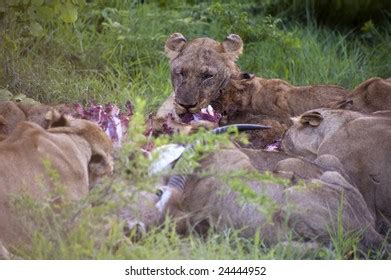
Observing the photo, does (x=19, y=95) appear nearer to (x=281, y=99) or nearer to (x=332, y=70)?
(x=281, y=99)

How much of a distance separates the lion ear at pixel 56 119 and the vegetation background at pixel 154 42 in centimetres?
196

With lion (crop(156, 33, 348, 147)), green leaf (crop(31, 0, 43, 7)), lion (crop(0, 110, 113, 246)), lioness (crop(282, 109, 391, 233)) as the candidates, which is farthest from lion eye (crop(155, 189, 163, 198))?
green leaf (crop(31, 0, 43, 7))

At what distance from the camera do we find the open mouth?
28.8 ft

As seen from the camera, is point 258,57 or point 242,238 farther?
point 258,57

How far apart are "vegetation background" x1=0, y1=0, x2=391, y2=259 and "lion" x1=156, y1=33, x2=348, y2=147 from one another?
0.53 meters

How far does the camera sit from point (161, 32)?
39.2 feet

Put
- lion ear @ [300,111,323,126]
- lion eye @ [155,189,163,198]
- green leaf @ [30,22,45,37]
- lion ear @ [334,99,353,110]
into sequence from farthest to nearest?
1. green leaf @ [30,22,45,37]
2. lion ear @ [334,99,353,110]
3. lion ear @ [300,111,323,126]
4. lion eye @ [155,189,163,198]

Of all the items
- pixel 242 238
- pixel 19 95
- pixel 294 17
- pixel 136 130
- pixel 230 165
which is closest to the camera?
pixel 136 130

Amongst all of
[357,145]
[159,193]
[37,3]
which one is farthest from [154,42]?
[159,193]

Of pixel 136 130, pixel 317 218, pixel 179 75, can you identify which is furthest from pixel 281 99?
pixel 136 130

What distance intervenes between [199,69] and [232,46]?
24.8 inches

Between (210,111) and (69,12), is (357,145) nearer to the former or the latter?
(210,111)

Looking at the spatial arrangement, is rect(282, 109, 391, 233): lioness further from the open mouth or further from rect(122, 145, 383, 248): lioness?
the open mouth

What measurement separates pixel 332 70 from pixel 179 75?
269cm
